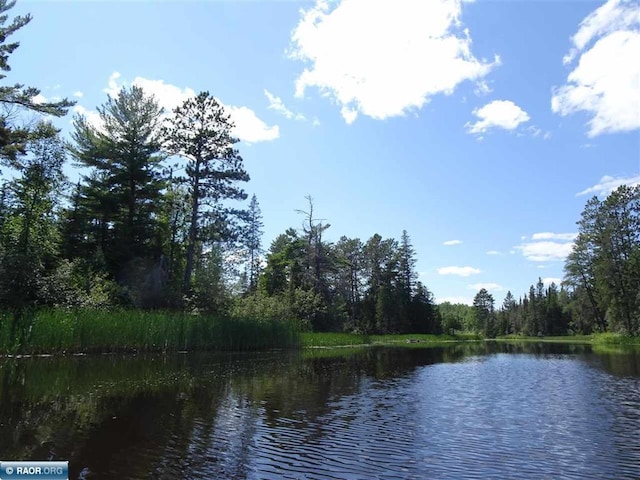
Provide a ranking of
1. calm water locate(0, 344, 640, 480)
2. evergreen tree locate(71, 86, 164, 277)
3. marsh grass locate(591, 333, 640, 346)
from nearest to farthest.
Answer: calm water locate(0, 344, 640, 480) < evergreen tree locate(71, 86, 164, 277) < marsh grass locate(591, 333, 640, 346)

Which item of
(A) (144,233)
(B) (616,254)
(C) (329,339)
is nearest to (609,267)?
(B) (616,254)

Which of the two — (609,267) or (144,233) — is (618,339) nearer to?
(609,267)

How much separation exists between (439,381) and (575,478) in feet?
38.5

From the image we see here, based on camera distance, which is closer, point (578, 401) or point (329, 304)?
point (578, 401)

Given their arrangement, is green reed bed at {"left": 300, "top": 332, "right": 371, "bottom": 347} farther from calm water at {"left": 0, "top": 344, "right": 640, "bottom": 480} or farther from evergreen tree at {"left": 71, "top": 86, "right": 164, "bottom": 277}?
calm water at {"left": 0, "top": 344, "right": 640, "bottom": 480}

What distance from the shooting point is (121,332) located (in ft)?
78.2

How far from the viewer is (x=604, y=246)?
63.3 metres

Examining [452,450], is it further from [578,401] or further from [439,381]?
[439,381]

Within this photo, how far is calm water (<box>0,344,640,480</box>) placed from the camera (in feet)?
23.9

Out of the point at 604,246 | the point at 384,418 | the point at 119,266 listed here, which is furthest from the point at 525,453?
the point at 604,246

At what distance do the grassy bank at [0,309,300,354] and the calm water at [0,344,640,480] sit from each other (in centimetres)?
222

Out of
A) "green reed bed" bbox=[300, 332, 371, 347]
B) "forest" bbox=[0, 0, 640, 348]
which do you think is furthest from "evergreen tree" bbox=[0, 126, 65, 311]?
"green reed bed" bbox=[300, 332, 371, 347]

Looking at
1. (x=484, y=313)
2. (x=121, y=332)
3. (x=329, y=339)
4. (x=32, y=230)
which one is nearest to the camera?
(x=121, y=332)

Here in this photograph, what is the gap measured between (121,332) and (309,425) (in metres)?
17.0
